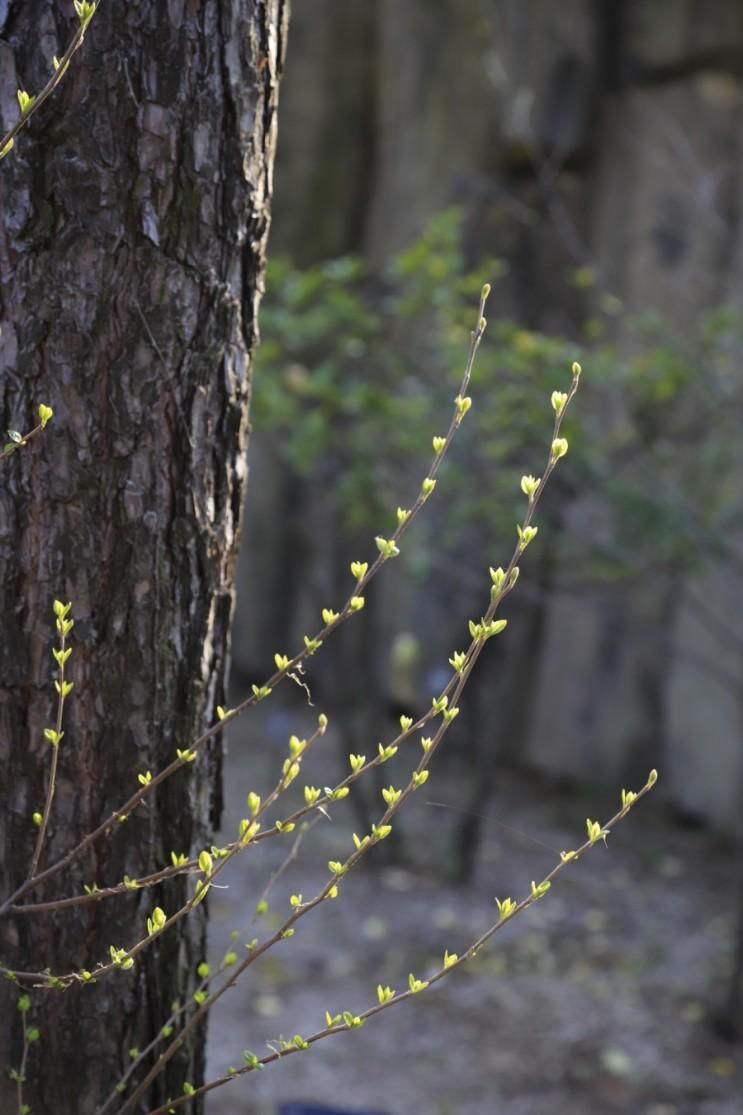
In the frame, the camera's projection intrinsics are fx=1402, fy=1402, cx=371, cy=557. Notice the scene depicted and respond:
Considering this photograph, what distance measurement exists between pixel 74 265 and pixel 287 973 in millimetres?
4114

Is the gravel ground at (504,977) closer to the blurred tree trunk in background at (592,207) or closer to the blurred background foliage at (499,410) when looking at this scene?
the blurred tree trunk in background at (592,207)

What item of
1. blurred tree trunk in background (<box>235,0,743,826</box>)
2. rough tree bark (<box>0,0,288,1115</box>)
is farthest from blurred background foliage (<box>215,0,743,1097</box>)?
rough tree bark (<box>0,0,288,1115</box>)

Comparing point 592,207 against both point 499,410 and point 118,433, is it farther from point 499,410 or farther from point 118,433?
point 118,433

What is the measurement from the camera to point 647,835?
267 inches

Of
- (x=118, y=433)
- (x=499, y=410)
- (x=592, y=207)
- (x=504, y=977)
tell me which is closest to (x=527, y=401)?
(x=499, y=410)

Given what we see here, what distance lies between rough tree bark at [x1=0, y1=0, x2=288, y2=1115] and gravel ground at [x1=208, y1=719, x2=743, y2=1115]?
6.47ft

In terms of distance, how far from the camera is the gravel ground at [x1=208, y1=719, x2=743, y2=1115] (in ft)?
14.8

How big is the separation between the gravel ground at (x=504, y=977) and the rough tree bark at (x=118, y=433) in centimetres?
197

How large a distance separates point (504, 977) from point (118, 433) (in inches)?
159

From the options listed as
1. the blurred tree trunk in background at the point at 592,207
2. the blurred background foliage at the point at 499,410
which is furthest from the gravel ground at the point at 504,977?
the blurred background foliage at the point at 499,410

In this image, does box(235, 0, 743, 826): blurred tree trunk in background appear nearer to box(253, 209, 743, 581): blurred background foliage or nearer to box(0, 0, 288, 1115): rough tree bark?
box(253, 209, 743, 581): blurred background foliage

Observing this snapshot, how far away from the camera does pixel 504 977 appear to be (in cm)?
526

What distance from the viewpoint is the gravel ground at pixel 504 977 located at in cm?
450

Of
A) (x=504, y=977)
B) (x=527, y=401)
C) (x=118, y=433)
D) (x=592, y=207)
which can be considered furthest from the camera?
(x=592, y=207)
